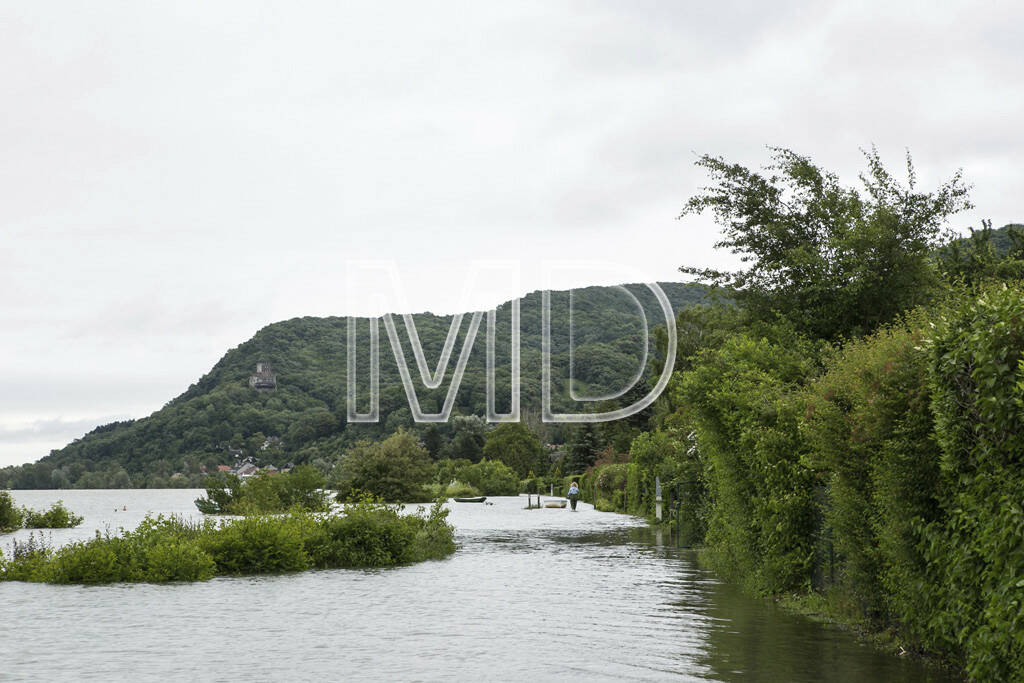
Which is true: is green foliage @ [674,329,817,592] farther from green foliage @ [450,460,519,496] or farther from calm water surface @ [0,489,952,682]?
green foliage @ [450,460,519,496]

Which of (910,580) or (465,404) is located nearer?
(910,580)

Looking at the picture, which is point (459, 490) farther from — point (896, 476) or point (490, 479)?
point (896, 476)

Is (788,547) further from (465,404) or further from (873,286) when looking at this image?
(465,404)

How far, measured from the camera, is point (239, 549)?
18.1 metres

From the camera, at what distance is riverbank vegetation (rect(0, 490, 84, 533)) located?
106 feet

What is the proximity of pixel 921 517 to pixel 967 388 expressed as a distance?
61.2 inches

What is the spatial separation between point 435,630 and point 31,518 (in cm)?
2831

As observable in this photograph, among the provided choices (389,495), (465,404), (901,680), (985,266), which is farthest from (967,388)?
(465,404)

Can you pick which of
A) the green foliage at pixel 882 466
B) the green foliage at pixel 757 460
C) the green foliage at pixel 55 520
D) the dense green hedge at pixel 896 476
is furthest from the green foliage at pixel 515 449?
the green foliage at pixel 882 466

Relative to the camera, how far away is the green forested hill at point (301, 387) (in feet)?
187

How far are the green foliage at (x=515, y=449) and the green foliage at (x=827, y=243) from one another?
60614mm

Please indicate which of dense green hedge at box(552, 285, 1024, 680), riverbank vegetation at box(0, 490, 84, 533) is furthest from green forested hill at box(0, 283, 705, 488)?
dense green hedge at box(552, 285, 1024, 680)

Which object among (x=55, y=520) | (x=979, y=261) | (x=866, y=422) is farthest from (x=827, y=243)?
(x=55, y=520)

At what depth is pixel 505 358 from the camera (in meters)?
62.7
